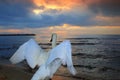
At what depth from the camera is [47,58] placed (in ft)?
29.8

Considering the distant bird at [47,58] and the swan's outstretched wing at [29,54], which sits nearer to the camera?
the distant bird at [47,58]

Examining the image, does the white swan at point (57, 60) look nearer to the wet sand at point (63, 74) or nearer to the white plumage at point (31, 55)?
the white plumage at point (31, 55)

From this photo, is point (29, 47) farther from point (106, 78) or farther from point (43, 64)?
point (106, 78)

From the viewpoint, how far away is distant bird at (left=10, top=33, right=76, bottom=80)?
802 cm

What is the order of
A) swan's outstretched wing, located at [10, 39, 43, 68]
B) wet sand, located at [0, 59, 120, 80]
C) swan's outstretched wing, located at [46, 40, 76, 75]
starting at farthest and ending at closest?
wet sand, located at [0, 59, 120, 80] < swan's outstretched wing, located at [10, 39, 43, 68] < swan's outstretched wing, located at [46, 40, 76, 75]

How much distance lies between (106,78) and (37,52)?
267 inches

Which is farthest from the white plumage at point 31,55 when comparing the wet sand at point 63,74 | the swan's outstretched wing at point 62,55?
the wet sand at point 63,74

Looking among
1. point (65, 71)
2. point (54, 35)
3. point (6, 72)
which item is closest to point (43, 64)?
point (54, 35)

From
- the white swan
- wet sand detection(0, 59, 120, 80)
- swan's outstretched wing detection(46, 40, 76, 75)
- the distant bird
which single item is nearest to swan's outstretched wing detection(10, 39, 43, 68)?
the distant bird

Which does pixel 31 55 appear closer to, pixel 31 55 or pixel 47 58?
pixel 31 55

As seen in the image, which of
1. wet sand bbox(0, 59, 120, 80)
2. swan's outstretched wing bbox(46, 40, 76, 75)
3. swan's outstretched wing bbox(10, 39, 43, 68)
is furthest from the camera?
wet sand bbox(0, 59, 120, 80)

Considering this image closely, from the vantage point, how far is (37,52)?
9.37m

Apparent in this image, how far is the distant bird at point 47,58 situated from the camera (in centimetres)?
802

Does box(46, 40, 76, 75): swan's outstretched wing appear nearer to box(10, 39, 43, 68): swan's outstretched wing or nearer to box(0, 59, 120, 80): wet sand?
box(10, 39, 43, 68): swan's outstretched wing
